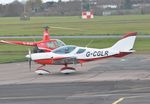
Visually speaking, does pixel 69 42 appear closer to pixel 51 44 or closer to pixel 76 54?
pixel 51 44

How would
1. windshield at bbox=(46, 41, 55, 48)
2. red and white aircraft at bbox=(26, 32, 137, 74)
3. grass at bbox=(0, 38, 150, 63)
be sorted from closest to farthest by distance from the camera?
red and white aircraft at bbox=(26, 32, 137, 74) → windshield at bbox=(46, 41, 55, 48) → grass at bbox=(0, 38, 150, 63)

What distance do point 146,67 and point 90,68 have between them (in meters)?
3.92

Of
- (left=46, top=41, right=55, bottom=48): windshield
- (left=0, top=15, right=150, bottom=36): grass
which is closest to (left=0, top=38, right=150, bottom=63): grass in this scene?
(left=0, top=15, right=150, bottom=36): grass

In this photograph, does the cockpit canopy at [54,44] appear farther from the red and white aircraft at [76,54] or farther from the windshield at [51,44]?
the red and white aircraft at [76,54]

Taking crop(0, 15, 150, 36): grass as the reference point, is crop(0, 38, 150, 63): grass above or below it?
above

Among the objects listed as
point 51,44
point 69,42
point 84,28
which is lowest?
point 84,28

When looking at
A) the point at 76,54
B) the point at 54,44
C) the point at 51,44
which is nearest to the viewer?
the point at 76,54

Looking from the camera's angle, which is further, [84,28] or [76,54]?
[84,28]

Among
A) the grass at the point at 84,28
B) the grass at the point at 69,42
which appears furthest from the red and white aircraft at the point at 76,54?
the grass at the point at 84,28

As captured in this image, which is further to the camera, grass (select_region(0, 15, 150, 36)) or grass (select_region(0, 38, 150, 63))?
grass (select_region(0, 15, 150, 36))

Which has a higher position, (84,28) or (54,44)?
(54,44)

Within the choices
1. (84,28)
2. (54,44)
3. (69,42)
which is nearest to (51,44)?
(54,44)

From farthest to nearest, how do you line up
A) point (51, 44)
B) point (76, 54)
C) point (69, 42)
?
point (69, 42) → point (51, 44) → point (76, 54)

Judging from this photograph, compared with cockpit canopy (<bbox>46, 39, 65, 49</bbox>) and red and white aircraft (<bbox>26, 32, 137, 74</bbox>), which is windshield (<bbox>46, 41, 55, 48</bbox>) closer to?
cockpit canopy (<bbox>46, 39, 65, 49</bbox>)
